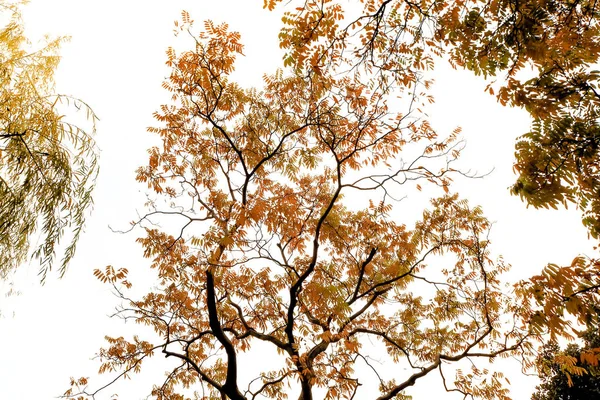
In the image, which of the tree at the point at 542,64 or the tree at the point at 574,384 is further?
the tree at the point at 574,384

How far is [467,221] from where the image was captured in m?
6.69

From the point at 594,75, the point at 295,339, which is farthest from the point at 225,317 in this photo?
the point at 594,75

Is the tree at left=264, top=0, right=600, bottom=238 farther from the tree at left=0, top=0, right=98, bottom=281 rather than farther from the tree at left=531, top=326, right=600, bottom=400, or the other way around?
the tree at left=531, top=326, right=600, bottom=400

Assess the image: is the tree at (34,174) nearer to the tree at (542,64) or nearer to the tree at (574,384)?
the tree at (542,64)

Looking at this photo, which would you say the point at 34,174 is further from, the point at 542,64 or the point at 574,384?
the point at 574,384

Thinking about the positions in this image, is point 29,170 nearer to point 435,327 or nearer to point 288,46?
point 288,46

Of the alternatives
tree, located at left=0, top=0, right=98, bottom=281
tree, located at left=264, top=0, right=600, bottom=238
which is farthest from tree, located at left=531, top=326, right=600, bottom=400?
tree, located at left=0, top=0, right=98, bottom=281

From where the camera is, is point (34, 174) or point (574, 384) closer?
point (34, 174)

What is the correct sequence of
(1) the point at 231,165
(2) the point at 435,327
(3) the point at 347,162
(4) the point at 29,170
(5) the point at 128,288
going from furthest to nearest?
1. (2) the point at 435,327
2. (1) the point at 231,165
3. (5) the point at 128,288
4. (3) the point at 347,162
5. (4) the point at 29,170

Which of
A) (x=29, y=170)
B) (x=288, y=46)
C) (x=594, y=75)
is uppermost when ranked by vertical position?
(x=288, y=46)

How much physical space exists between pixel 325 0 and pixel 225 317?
18.6 ft

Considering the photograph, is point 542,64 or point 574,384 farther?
point 574,384

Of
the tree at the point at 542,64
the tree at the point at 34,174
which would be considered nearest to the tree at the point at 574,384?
the tree at the point at 542,64

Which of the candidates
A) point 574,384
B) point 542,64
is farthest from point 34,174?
point 574,384
